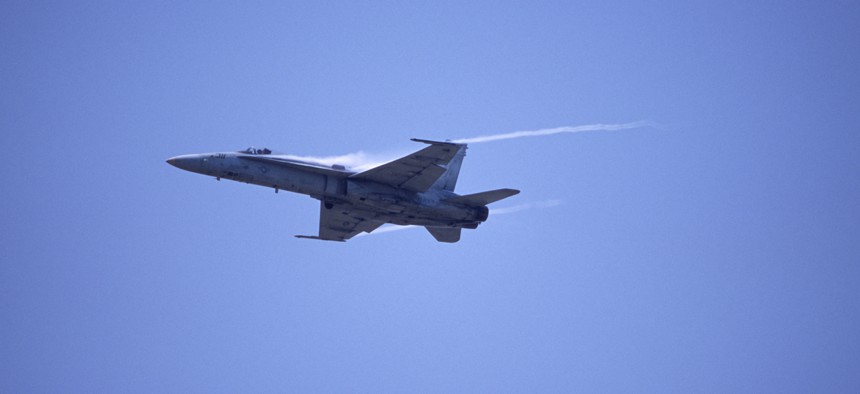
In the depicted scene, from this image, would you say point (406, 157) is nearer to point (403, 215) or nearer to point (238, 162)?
point (403, 215)

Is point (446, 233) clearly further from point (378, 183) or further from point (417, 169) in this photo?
point (417, 169)

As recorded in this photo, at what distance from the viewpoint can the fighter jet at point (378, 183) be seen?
120 ft

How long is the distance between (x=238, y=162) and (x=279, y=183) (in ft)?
5.36

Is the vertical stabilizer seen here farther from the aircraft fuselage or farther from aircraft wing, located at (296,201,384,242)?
aircraft wing, located at (296,201,384,242)

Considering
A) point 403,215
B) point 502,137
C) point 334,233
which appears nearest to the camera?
point 502,137

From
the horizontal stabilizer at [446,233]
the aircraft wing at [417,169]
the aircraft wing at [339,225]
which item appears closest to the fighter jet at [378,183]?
the aircraft wing at [417,169]

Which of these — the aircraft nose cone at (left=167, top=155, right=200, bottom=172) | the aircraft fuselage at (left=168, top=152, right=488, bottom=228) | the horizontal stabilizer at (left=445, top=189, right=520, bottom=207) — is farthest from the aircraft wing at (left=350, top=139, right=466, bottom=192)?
the aircraft nose cone at (left=167, top=155, right=200, bottom=172)

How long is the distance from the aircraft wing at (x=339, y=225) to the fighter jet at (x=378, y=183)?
1.74 m

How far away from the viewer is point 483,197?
127ft

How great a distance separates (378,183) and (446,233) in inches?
231

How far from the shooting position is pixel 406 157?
36750 millimetres

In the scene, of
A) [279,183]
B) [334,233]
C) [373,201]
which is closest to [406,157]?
[373,201]

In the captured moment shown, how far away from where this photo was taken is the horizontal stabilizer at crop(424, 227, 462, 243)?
42656mm

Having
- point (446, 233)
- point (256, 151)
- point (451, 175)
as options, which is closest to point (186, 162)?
point (256, 151)
